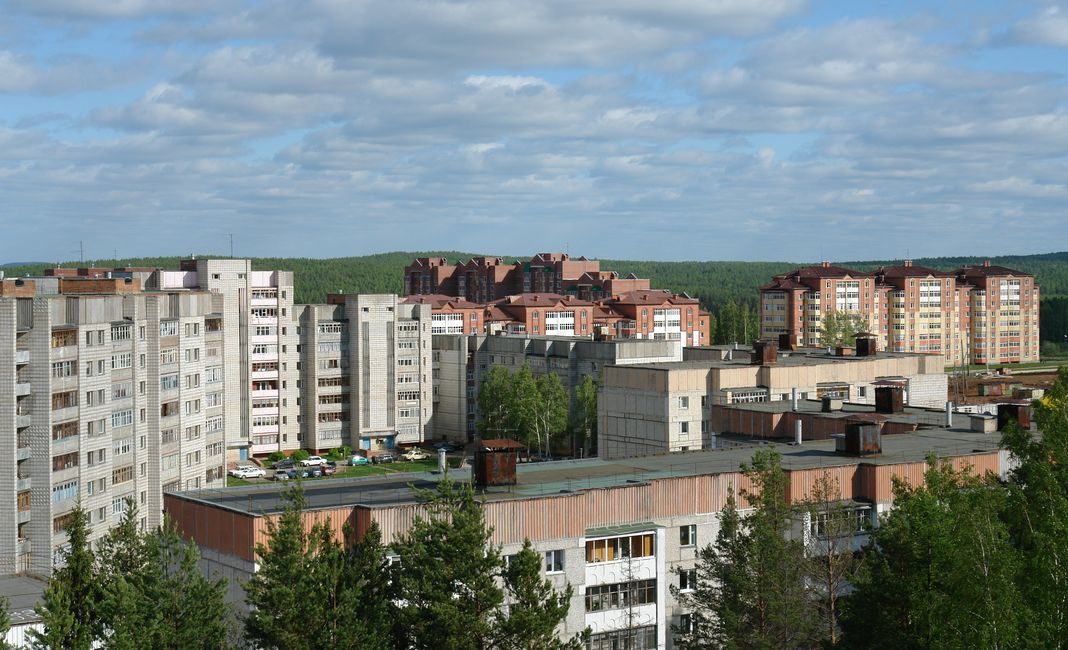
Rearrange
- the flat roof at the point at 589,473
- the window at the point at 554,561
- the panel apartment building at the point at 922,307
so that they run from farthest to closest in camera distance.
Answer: the panel apartment building at the point at 922,307 < the flat roof at the point at 589,473 < the window at the point at 554,561

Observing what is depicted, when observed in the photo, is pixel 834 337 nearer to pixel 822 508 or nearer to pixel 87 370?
pixel 87 370

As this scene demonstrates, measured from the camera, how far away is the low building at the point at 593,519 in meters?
30.6

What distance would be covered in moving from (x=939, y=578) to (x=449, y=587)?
9616 mm

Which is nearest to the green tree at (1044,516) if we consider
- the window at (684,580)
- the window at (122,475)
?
the window at (684,580)

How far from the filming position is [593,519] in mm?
33062

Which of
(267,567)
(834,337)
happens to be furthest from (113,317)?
(834,337)

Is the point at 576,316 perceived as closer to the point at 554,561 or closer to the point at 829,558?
Result: the point at 554,561

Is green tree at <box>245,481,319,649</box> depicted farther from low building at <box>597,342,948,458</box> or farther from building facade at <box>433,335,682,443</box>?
building facade at <box>433,335,682,443</box>

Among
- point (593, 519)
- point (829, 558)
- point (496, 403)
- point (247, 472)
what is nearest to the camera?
point (829, 558)

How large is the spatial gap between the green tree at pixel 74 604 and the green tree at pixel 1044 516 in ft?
57.5

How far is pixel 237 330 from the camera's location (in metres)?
102

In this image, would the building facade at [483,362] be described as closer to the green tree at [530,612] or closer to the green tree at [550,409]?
the green tree at [550,409]

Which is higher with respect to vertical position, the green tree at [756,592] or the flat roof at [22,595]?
the green tree at [756,592]

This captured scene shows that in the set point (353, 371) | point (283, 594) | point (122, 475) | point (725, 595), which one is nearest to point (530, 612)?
point (283, 594)
